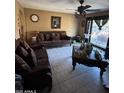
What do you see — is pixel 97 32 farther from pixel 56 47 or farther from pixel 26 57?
pixel 26 57

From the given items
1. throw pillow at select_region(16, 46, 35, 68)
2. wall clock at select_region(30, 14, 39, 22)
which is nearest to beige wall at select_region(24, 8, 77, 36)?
wall clock at select_region(30, 14, 39, 22)

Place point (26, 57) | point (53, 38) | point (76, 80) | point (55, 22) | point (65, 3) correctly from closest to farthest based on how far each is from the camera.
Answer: point (26, 57), point (76, 80), point (65, 3), point (53, 38), point (55, 22)

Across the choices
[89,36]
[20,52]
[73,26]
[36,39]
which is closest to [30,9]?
[36,39]

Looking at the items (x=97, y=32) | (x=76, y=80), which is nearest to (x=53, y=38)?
(x=97, y=32)

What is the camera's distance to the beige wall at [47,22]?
22.1 ft

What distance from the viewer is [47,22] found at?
728 cm

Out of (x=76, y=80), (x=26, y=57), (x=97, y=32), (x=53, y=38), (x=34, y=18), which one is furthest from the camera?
(x=97, y=32)

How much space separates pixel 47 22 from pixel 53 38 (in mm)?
1009
